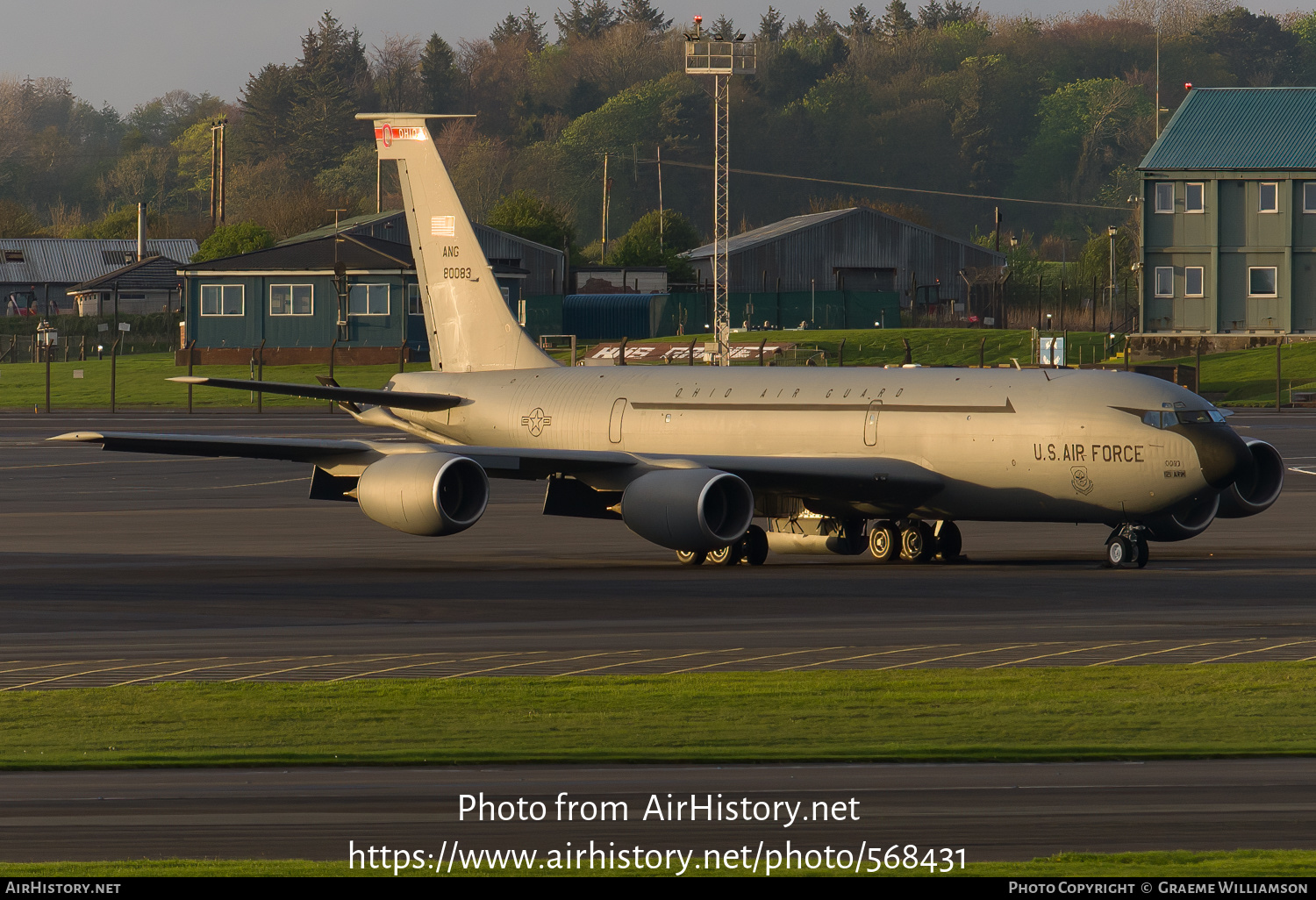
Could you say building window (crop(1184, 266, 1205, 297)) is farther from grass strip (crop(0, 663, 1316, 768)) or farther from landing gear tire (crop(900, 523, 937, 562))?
grass strip (crop(0, 663, 1316, 768))

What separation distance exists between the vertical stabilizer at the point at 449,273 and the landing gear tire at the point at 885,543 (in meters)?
9.06

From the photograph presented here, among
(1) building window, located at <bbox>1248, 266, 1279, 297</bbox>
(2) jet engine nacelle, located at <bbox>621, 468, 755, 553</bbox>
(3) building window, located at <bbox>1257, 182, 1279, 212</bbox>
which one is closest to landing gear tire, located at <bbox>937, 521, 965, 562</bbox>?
(2) jet engine nacelle, located at <bbox>621, 468, 755, 553</bbox>

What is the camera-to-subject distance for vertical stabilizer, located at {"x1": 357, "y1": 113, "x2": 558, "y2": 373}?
40.6 metres

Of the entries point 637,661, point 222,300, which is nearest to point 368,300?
point 222,300

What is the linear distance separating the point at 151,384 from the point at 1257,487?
7451 centimetres

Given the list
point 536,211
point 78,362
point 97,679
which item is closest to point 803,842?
point 97,679

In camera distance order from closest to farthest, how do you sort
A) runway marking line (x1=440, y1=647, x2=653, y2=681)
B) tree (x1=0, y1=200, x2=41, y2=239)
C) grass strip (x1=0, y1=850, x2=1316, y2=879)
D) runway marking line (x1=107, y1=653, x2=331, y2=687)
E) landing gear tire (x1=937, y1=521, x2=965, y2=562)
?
grass strip (x1=0, y1=850, x2=1316, y2=879), runway marking line (x1=107, y1=653, x2=331, y2=687), runway marking line (x1=440, y1=647, x2=653, y2=681), landing gear tire (x1=937, y1=521, x2=965, y2=562), tree (x1=0, y1=200, x2=41, y2=239)

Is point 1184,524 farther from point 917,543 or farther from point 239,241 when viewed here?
point 239,241

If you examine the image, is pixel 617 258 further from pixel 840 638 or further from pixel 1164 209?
pixel 840 638

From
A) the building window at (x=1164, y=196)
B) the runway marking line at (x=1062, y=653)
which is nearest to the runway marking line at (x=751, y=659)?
the runway marking line at (x=1062, y=653)

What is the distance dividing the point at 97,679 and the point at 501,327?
68.8 feet

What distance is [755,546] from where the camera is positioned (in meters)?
34.2

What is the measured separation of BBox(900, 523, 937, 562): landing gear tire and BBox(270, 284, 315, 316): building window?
2902 inches

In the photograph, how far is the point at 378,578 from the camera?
31109 millimetres
